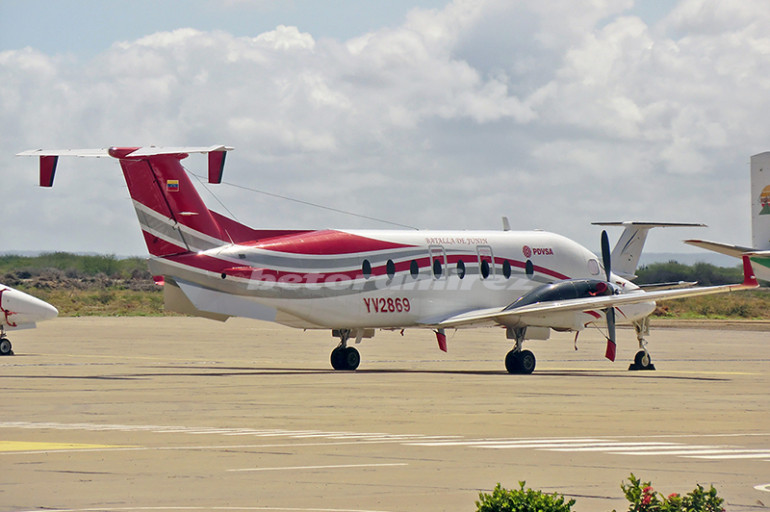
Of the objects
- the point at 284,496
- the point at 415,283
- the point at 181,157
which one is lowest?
the point at 284,496

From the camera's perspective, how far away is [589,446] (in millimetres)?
15625

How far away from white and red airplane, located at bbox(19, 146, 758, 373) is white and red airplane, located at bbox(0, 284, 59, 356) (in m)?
8.51

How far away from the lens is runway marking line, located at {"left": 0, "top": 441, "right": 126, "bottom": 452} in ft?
49.0

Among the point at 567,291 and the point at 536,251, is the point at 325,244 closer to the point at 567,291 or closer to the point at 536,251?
the point at 567,291

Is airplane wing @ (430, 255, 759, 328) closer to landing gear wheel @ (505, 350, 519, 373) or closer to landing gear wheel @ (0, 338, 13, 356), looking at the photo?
landing gear wheel @ (505, 350, 519, 373)

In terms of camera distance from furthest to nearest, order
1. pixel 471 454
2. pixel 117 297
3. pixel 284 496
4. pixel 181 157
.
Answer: pixel 117 297
pixel 181 157
pixel 471 454
pixel 284 496

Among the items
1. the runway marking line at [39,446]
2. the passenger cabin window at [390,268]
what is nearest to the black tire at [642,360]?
the passenger cabin window at [390,268]

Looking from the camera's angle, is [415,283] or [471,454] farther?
[415,283]

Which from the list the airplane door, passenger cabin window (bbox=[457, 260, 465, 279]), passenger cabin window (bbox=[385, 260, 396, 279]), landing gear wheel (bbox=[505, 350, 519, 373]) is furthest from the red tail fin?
landing gear wheel (bbox=[505, 350, 519, 373])

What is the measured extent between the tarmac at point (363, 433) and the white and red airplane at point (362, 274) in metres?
1.64

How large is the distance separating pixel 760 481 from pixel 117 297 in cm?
8914

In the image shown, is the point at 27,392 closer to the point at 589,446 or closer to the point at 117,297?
the point at 589,446

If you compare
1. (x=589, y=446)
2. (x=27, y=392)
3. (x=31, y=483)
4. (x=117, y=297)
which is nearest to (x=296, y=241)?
(x=27, y=392)

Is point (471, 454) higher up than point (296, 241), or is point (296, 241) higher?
point (296, 241)
